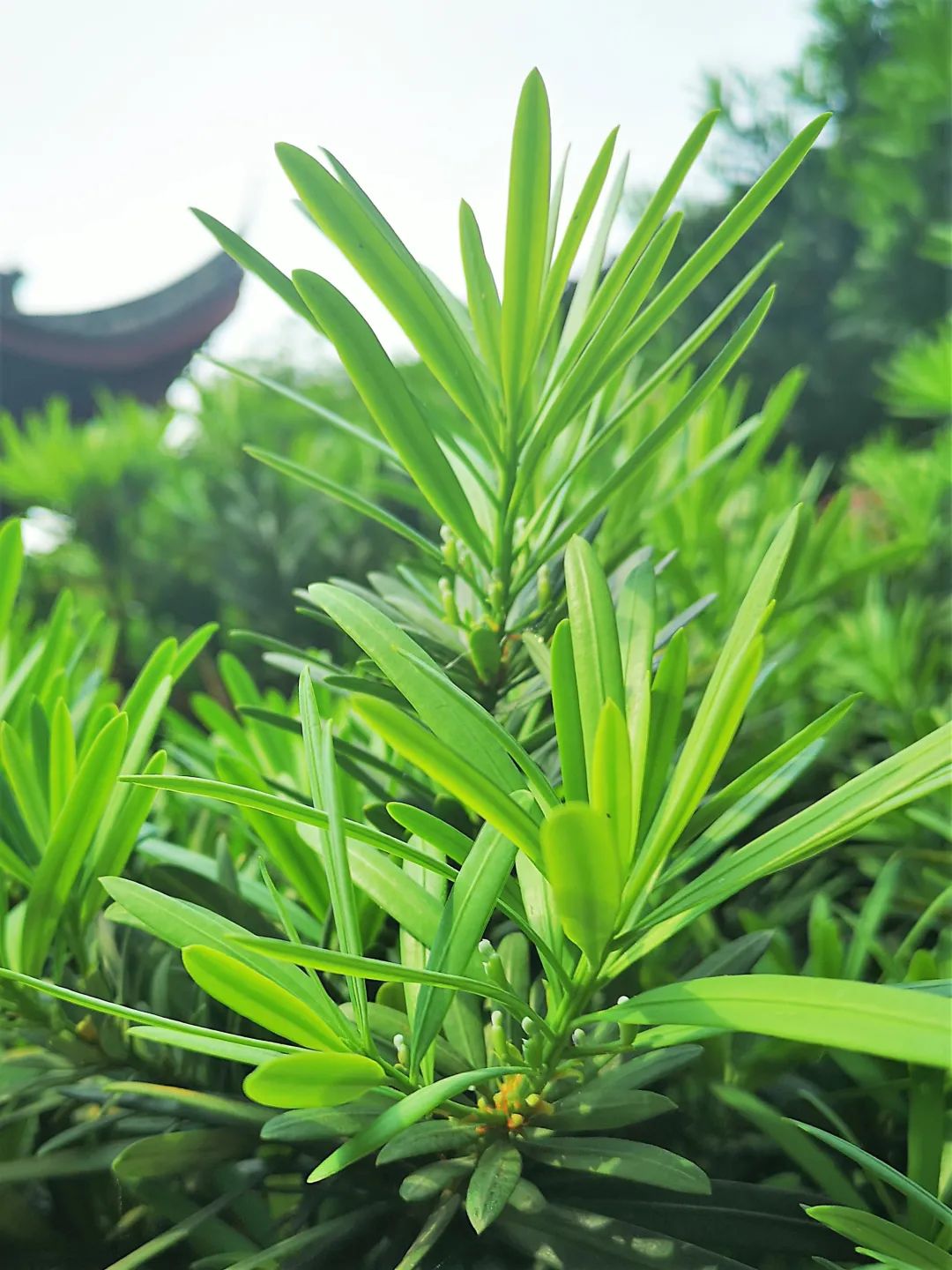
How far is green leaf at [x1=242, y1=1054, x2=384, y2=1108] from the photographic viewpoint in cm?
14

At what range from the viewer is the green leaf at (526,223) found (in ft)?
0.65

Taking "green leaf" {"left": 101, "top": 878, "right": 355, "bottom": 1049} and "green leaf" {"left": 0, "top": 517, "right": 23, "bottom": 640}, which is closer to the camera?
"green leaf" {"left": 101, "top": 878, "right": 355, "bottom": 1049}

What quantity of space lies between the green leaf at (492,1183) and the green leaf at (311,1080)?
A: 0.03 m

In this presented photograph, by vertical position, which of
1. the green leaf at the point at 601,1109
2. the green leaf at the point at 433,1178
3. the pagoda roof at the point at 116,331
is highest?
the pagoda roof at the point at 116,331

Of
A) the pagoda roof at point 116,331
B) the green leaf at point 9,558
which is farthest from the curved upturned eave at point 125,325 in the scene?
the green leaf at point 9,558

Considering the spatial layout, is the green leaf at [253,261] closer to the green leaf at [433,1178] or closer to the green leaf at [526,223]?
the green leaf at [526,223]

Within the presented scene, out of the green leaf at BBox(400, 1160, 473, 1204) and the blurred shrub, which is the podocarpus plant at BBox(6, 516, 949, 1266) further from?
the blurred shrub

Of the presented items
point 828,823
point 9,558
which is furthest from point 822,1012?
point 9,558

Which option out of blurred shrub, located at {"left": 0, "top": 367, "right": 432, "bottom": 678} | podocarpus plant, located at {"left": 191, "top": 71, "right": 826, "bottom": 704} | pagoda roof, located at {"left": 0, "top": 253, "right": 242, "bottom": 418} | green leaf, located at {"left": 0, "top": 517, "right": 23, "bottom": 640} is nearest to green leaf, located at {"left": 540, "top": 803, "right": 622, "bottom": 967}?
podocarpus plant, located at {"left": 191, "top": 71, "right": 826, "bottom": 704}

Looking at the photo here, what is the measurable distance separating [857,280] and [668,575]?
214cm

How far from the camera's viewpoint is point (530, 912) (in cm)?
20

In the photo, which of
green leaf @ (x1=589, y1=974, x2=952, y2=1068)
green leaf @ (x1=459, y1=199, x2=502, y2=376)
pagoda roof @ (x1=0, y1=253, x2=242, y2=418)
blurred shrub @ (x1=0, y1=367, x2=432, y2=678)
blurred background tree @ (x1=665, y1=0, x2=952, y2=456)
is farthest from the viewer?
pagoda roof @ (x1=0, y1=253, x2=242, y2=418)

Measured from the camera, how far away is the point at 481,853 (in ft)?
0.57

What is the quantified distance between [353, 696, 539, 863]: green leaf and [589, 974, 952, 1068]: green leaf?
0.04 metres
